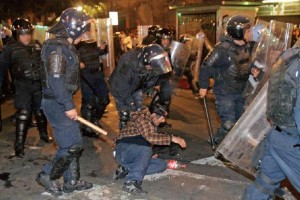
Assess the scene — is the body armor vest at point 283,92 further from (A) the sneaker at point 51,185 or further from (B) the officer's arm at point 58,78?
(A) the sneaker at point 51,185

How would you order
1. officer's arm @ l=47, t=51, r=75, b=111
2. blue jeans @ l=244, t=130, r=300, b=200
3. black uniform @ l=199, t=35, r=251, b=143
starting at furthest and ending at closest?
black uniform @ l=199, t=35, r=251, b=143, officer's arm @ l=47, t=51, r=75, b=111, blue jeans @ l=244, t=130, r=300, b=200

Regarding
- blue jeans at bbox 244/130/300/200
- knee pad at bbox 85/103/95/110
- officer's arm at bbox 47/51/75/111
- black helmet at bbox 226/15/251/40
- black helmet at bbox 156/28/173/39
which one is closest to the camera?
blue jeans at bbox 244/130/300/200

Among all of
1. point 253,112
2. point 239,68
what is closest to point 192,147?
point 239,68

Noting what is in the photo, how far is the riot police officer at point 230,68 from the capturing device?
16.9 ft

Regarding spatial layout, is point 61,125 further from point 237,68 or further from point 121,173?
point 237,68

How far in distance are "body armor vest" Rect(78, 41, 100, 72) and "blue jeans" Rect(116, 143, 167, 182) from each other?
2600 mm

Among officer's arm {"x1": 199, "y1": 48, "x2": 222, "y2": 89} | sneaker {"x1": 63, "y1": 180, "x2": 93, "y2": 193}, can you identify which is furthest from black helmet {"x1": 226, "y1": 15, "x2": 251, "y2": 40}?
sneaker {"x1": 63, "y1": 180, "x2": 93, "y2": 193}

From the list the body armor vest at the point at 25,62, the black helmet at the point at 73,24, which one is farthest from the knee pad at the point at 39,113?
the black helmet at the point at 73,24

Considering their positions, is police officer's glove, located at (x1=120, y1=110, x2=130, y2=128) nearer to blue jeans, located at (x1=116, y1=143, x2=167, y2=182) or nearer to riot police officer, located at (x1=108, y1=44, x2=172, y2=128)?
riot police officer, located at (x1=108, y1=44, x2=172, y2=128)

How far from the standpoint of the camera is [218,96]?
5.44 metres

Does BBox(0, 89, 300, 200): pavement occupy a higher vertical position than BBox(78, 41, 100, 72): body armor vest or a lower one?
lower

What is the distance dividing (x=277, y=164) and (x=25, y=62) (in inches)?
155

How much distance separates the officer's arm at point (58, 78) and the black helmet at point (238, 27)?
2.48m

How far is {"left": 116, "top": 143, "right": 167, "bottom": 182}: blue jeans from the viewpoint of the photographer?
13.8 feet
